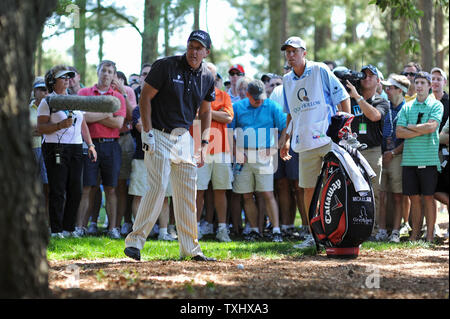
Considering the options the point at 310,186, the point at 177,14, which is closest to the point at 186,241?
the point at 310,186

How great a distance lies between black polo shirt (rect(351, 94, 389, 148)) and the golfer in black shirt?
3.59 metres

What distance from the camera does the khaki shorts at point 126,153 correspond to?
10.6 metres

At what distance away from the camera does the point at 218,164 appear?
404 inches

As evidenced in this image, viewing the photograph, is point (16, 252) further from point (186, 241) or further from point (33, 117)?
point (33, 117)

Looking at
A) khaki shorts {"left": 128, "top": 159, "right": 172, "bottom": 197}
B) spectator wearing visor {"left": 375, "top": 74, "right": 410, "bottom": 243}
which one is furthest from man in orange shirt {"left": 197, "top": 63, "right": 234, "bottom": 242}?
spectator wearing visor {"left": 375, "top": 74, "right": 410, "bottom": 243}

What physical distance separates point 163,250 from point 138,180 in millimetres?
2673

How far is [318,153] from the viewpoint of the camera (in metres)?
7.82

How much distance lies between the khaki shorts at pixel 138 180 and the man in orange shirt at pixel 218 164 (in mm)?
578

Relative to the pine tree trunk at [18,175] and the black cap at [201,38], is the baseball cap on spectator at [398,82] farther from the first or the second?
the pine tree trunk at [18,175]

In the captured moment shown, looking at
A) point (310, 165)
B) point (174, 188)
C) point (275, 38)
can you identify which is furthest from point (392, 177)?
point (275, 38)

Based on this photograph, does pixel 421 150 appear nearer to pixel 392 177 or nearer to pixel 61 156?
pixel 392 177

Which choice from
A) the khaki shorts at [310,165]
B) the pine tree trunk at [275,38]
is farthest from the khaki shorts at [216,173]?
the pine tree trunk at [275,38]

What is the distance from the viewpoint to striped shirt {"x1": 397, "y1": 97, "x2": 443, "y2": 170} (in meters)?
9.20

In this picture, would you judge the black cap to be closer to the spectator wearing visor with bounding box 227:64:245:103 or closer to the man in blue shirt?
the man in blue shirt
